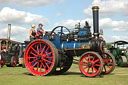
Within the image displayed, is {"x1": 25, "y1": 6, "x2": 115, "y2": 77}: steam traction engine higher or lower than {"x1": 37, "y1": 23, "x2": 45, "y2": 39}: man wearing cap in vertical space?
lower

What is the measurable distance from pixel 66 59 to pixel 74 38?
1.02 m

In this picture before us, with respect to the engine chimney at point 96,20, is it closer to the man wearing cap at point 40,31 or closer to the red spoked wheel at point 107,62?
the red spoked wheel at point 107,62

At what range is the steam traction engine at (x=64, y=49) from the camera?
7.71 m

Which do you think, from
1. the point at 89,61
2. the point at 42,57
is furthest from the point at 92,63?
the point at 42,57

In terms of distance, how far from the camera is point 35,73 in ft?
26.2

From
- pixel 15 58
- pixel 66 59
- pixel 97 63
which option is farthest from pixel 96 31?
pixel 15 58

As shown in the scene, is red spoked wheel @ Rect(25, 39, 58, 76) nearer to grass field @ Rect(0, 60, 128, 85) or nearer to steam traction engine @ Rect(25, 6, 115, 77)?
steam traction engine @ Rect(25, 6, 115, 77)

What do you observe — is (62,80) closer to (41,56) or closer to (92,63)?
(92,63)

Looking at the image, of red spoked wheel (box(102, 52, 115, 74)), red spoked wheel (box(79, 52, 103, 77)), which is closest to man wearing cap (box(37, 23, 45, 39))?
red spoked wheel (box(79, 52, 103, 77))

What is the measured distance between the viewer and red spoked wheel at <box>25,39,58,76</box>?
25.4 feet

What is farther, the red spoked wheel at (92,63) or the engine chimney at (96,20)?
the engine chimney at (96,20)

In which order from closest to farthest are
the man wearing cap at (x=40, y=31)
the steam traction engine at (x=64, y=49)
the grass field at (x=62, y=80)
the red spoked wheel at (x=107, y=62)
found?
1. the grass field at (x=62, y=80)
2. the steam traction engine at (x=64, y=49)
3. the red spoked wheel at (x=107, y=62)
4. the man wearing cap at (x=40, y=31)

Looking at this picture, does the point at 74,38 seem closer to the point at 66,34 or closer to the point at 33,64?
the point at 66,34

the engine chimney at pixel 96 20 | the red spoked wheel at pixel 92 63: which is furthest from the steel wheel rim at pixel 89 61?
the engine chimney at pixel 96 20
